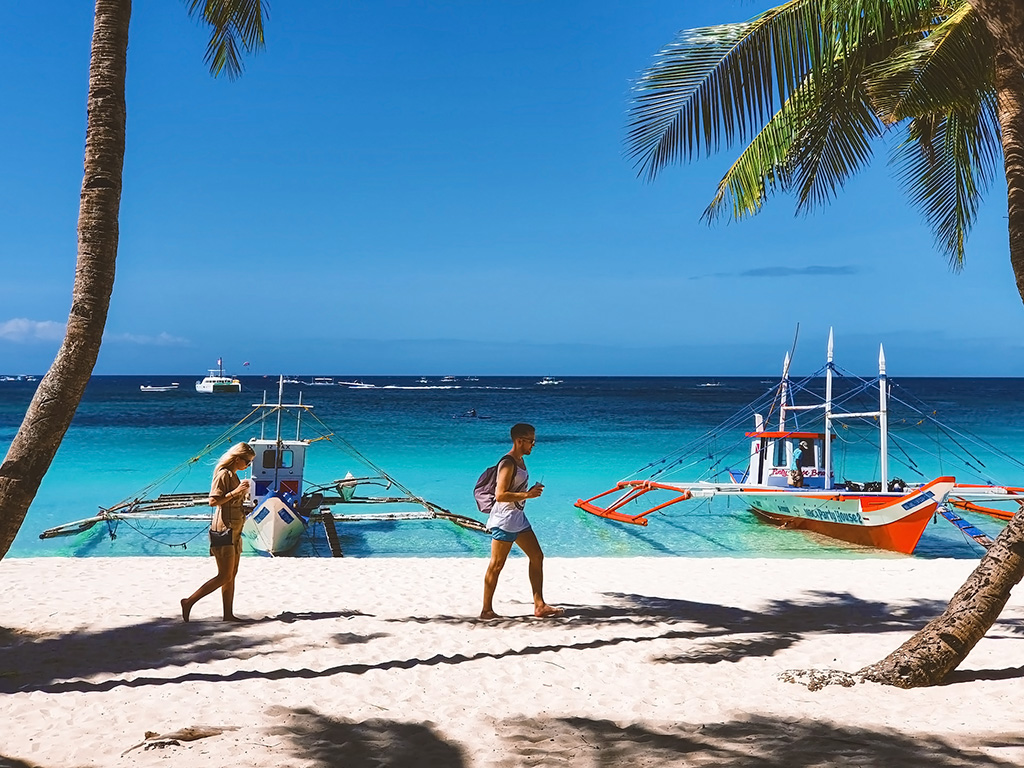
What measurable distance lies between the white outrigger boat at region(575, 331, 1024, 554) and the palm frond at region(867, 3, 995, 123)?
8625 millimetres

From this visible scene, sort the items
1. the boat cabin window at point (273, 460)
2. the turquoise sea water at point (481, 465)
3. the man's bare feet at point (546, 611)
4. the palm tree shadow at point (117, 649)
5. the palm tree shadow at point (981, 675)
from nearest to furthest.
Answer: the palm tree shadow at point (981, 675) < the palm tree shadow at point (117, 649) < the man's bare feet at point (546, 611) < the turquoise sea water at point (481, 465) < the boat cabin window at point (273, 460)

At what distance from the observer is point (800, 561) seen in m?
11.1

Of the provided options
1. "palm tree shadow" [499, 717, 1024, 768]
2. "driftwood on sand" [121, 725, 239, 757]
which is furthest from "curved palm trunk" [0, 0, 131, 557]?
"palm tree shadow" [499, 717, 1024, 768]

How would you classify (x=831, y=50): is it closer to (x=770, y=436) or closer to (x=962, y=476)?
(x=770, y=436)

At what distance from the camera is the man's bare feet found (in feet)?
23.0

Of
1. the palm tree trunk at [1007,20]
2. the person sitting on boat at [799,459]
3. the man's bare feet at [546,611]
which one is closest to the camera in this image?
the palm tree trunk at [1007,20]

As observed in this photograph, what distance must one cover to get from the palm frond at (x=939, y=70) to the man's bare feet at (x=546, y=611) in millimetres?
4909

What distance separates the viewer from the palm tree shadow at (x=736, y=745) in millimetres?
3803

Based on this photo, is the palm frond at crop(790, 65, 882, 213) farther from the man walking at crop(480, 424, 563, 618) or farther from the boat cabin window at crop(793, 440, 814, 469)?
the boat cabin window at crop(793, 440, 814, 469)

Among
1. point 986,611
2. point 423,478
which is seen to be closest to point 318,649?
point 986,611

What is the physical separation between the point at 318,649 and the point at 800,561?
24.9ft

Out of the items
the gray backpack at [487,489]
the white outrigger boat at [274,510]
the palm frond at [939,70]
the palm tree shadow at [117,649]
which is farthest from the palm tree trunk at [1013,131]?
the white outrigger boat at [274,510]

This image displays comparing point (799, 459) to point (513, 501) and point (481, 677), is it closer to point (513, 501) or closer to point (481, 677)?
point (513, 501)

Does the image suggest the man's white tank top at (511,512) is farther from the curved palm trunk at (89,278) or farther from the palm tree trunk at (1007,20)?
the palm tree trunk at (1007,20)
